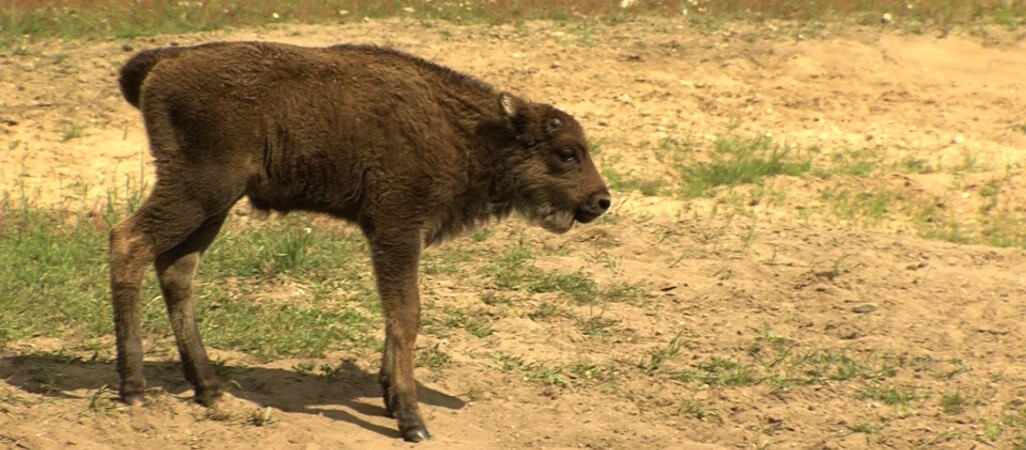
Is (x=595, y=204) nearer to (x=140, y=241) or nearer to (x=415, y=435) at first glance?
(x=415, y=435)

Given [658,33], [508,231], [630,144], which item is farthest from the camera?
[658,33]

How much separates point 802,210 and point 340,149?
195 inches

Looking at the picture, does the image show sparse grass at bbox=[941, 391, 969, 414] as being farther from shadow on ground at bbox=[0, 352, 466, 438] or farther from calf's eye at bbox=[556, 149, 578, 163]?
shadow on ground at bbox=[0, 352, 466, 438]

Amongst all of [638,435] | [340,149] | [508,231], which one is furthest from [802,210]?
[340,149]

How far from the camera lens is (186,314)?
618cm

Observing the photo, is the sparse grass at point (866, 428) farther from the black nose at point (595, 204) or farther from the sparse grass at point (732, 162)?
the sparse grass at point (732, 162)

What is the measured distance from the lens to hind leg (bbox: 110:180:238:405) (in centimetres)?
579

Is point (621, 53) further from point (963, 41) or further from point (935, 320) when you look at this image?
point (935, 320)

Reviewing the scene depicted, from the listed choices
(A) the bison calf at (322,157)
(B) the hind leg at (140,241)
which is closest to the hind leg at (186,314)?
(A) the bison calf at (322,157)

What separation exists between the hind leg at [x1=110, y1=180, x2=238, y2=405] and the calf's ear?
4.75 ft

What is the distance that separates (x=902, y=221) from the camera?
397 inches

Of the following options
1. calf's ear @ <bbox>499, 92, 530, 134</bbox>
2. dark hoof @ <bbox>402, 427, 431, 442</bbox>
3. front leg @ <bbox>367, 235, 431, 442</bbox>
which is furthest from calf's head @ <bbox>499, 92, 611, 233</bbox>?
dark hoof @ <bbox>402, 427, 431, 442</bbox>

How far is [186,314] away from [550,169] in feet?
6.32

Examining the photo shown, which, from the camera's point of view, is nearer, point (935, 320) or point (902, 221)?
point (935, 320)
